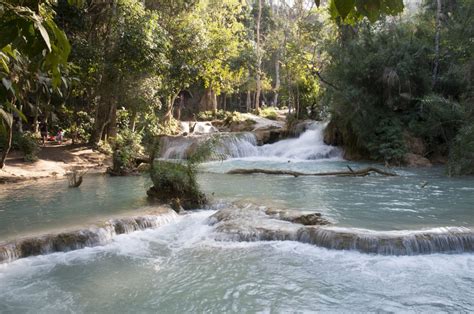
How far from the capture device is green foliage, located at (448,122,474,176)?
1391 centimetres

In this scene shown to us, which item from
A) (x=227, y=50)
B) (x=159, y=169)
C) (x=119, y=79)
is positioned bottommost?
(x=159, y=169)

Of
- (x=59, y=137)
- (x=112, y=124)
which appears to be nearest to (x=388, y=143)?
(x=112, y=124)

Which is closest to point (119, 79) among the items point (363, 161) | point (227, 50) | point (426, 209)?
point (227, 50)

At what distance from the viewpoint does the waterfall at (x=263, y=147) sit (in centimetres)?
2187

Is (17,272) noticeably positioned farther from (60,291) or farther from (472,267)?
(472,267)

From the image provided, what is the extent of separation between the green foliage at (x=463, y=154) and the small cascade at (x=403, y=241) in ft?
25.1

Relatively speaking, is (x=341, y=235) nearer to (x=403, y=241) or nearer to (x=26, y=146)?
(x=403, y=241)

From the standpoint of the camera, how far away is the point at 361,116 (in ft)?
63.6

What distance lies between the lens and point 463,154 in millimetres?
14352

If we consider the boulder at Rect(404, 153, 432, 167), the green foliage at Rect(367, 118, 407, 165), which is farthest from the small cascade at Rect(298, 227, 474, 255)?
the boulder at Rect(404, 153, 432, 167)

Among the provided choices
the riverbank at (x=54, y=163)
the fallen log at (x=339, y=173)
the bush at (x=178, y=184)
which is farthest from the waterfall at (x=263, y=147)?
the bush at (x=178, y=184)

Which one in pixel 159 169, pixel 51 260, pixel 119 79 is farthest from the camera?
pixel 119 79

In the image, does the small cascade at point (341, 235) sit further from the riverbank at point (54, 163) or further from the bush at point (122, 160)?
the riverbank at point (54, 163)

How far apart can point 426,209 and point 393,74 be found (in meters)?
10.4
